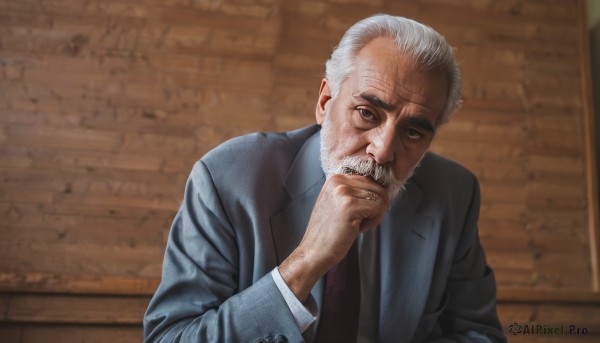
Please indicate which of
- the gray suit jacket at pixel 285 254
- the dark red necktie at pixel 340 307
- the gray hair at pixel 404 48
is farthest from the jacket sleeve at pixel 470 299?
the gray hair at pixel 404 48

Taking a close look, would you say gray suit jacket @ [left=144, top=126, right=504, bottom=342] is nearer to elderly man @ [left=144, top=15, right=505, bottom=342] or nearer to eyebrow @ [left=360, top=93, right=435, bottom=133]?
elderly man @ [left=144, top=15, right=505, bottom=342]

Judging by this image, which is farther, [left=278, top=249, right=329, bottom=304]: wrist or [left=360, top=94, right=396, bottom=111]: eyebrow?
[left=360, top=94, right=396, bottom=111]: eyebrow

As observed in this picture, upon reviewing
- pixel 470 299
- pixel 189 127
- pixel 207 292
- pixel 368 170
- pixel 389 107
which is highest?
pixel 389 107

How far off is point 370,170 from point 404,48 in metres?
0.31

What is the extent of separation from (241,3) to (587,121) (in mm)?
2069

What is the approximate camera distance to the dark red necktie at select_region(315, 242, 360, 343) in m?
1.32

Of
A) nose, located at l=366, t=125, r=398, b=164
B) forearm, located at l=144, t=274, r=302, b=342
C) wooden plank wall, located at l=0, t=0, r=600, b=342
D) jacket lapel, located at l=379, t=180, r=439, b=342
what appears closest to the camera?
forearm, located at l=144, t=274, r=302, b=342

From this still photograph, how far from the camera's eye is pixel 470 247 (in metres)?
1.56

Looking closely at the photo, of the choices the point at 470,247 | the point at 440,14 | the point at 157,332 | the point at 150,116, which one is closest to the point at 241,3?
the point at 150,116

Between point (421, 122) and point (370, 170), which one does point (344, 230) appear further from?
point (421, 122)

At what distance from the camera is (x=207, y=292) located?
1250 mm

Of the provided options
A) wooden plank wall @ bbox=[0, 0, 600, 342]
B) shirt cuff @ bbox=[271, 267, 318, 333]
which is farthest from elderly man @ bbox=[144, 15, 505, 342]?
wooden plank wall @ bbox=[0, 0, 600, 342]

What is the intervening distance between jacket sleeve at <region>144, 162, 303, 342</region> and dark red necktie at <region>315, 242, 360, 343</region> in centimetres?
19

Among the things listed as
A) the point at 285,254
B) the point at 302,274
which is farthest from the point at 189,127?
the point at 302,274
